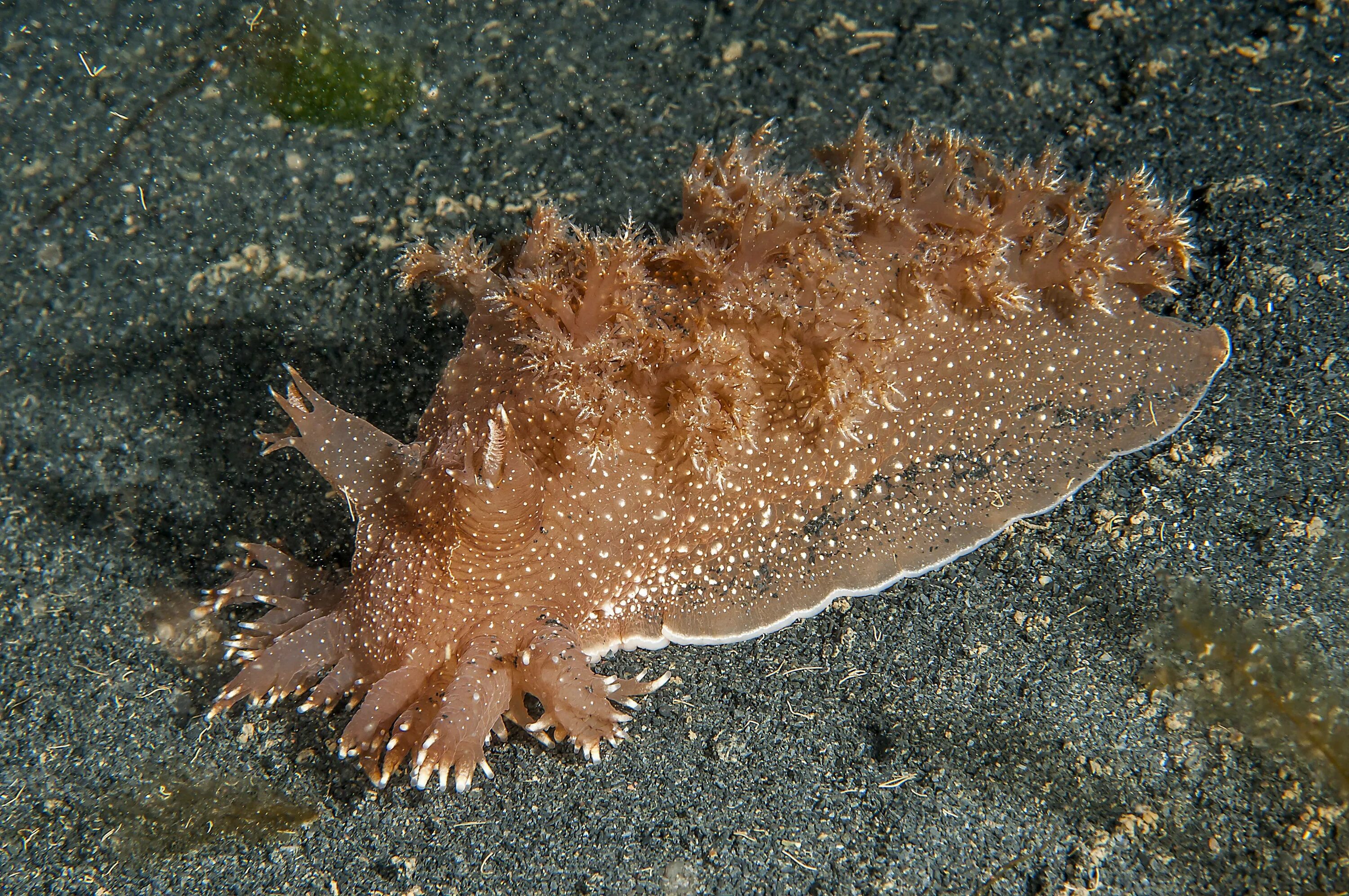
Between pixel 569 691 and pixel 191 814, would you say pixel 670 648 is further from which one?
pixel 191 814

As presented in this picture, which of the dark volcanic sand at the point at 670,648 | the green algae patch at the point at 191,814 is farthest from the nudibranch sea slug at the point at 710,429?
the green algae patch at the point at 191,814

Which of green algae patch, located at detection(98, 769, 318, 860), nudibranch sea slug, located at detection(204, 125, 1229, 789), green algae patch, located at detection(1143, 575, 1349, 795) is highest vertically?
nudibranch sea slug, located at detection(204, 125, 1229, 789)

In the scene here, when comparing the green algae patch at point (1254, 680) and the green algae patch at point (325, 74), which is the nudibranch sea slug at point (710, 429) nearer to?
the green algae patch at point (1254, 680)

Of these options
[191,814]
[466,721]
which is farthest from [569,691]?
[191,814]

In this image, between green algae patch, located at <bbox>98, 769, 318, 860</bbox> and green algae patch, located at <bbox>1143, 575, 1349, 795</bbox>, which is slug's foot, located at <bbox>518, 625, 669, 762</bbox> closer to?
green algae patch, located at <bbox>98, 769, 318, 860</bbox>

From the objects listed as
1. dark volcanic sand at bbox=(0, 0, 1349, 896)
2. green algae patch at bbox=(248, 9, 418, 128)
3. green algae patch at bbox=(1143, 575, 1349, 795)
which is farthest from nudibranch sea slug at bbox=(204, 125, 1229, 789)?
green algae patch at bbox=(248, 9, 418, 128)
